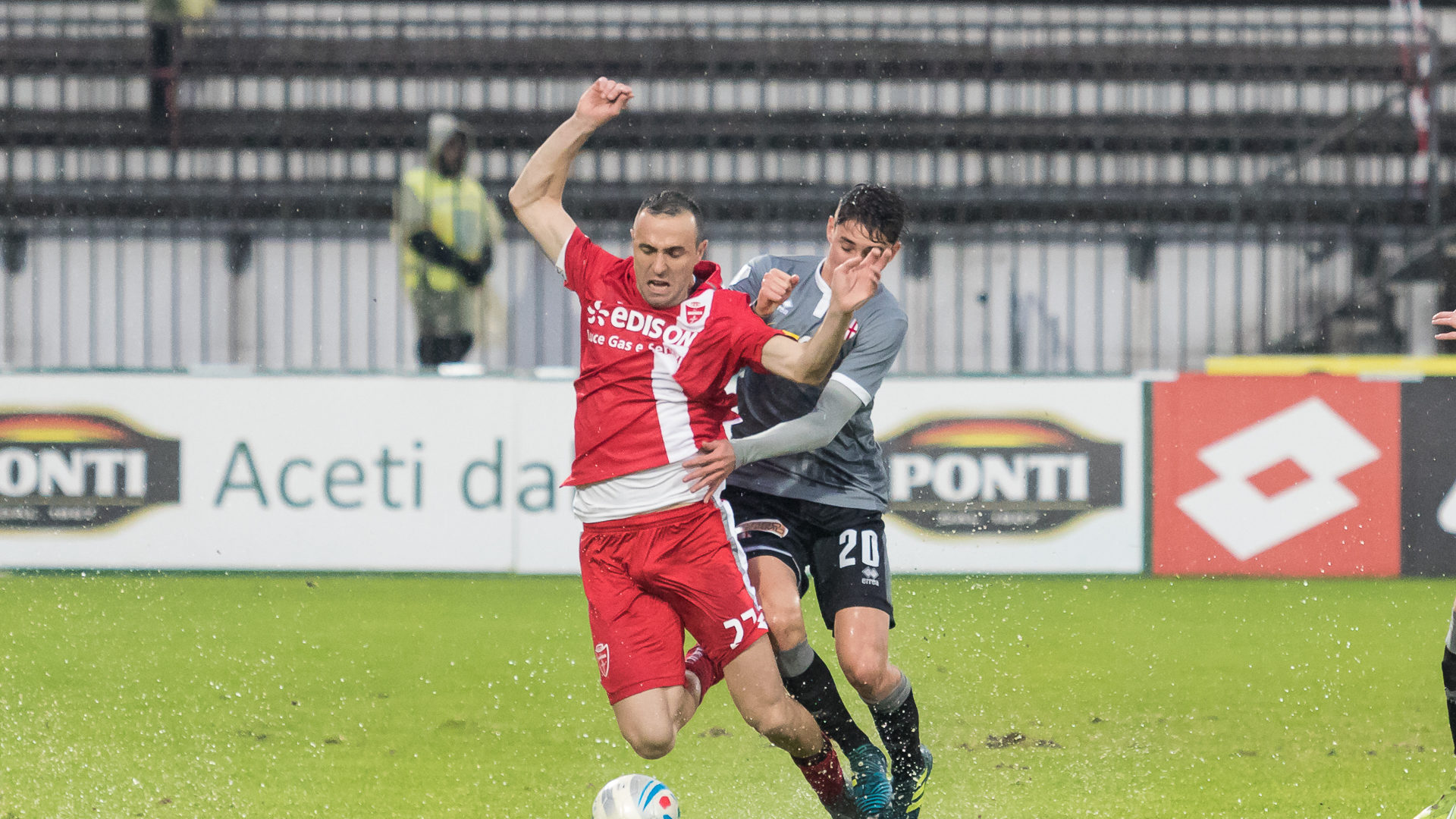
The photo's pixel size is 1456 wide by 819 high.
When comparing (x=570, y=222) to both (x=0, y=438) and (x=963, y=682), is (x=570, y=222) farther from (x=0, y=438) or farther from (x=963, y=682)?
(x=0, y=438)

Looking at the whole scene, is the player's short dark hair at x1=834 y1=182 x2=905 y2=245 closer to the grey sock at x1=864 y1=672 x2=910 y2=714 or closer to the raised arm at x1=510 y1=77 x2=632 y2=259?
the raised arm at x1=510 y1=77 x2=632 y2=259

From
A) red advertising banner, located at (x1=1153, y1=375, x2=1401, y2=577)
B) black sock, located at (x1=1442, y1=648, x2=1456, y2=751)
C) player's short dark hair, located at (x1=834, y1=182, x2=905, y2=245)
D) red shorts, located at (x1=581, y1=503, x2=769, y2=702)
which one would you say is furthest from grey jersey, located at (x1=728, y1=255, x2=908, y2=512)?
red advertising banner, located at (x1=1153, y1=375, x2=1401, y2=577)

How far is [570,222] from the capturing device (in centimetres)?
382

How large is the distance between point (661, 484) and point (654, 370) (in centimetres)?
28

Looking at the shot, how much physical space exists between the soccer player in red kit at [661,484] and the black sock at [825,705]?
33 centimetres

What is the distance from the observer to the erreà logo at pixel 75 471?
830cm

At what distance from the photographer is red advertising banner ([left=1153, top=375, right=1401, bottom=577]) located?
834cm

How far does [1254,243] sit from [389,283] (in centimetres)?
594

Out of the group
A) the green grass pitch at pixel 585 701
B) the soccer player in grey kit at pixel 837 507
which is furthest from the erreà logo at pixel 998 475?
the soccer player in grey kit at pixel 837 507

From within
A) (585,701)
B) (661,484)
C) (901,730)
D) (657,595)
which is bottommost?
(585,701)

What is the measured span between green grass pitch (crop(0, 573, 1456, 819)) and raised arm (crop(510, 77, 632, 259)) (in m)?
1.56

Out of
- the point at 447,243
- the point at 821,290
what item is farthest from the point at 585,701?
the point at 447,243

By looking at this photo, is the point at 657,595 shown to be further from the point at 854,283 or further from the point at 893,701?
the point at 854,283

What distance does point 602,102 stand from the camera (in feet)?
12.5
